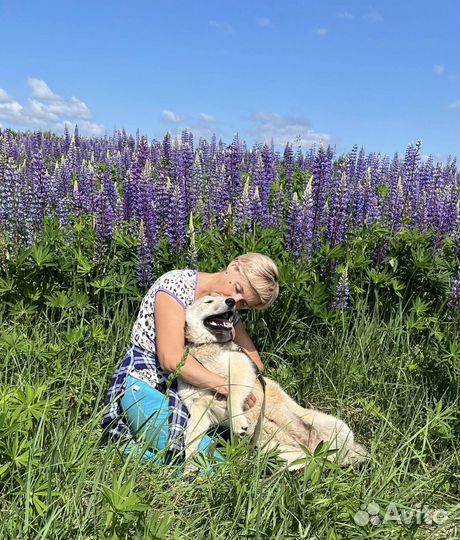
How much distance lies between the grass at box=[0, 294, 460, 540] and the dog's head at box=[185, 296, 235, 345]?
0.64 metres

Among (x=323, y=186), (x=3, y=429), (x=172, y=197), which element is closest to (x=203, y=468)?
(x=3, y=429)

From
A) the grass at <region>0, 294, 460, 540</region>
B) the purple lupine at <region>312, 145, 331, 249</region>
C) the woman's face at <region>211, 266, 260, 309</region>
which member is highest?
the purple lupine at <region>312, 145, 331, 249</region>

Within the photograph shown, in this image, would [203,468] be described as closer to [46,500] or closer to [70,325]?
[46,500]

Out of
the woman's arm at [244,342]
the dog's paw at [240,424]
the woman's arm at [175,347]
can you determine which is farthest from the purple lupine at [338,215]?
the dog's paw at [240,424]

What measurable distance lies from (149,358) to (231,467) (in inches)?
41.1

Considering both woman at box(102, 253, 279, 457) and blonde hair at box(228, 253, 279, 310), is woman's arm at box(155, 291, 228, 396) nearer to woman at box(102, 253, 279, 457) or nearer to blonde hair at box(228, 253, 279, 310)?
woman at box(102, 253, 279, 457)

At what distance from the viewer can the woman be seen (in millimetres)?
3145

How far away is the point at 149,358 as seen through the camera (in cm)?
343

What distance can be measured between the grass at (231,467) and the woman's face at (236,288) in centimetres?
97

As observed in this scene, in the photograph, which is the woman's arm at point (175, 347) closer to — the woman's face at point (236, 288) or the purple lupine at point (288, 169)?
the woman's face at point (236, 288)

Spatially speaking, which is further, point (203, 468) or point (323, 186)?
point (323, 186)

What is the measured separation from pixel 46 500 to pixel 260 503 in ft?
3.00

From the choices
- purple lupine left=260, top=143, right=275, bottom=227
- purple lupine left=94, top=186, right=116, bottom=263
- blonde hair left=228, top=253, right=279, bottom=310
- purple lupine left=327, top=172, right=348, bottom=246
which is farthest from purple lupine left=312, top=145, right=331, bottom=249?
purple lupine left=94, top=186, right=116, bottom=263

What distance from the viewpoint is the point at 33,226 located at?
5.60 m
